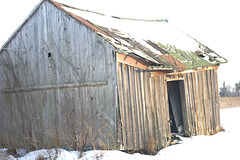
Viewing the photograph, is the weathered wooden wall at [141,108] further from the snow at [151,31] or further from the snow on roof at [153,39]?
the snow at [151,31]

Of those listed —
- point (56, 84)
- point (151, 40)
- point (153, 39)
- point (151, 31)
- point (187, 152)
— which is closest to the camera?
point (187, 152)

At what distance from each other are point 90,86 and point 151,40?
4.09 m

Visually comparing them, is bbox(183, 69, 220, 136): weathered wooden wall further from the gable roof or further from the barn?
the gable roof

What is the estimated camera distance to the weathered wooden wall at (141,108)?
7.36 meters

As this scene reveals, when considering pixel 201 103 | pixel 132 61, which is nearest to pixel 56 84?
pixel 132 61

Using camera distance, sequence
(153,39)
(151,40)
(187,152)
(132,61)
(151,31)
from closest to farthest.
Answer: (132,61) < (187,152) < (151,40) < (153,39) < (151,31)

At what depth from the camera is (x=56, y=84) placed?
8.36 metres

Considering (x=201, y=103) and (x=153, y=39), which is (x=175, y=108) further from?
(x=153, y=39)

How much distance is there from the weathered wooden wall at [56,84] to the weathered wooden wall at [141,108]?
0.35 metres

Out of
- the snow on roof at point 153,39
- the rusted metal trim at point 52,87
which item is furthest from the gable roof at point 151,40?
the rusted metal trim at point 52,87

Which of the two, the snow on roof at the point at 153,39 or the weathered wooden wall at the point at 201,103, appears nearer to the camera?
the snow on roof at the point at 153,39

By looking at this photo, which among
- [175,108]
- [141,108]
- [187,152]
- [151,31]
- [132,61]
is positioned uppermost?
[151,31]

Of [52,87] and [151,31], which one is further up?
[151,31]

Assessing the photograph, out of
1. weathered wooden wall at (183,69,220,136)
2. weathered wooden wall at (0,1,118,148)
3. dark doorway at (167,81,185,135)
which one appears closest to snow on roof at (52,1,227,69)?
weathered wooden wall at (183,69,220,136)
